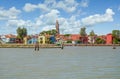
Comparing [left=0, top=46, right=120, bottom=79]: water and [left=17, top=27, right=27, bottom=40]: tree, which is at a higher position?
[left=17, top=27, right=27, bottom=40]: tree

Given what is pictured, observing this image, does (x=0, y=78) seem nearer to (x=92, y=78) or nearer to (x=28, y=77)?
(x=28, y=77)

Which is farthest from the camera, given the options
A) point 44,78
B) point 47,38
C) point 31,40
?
point 31,40

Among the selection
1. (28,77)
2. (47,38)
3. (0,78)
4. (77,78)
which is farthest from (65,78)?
(47,38)

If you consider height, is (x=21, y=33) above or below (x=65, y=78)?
above

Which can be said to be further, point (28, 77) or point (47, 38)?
point (47, 38)

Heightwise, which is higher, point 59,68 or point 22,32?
point 22,32

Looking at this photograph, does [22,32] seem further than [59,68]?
Yes

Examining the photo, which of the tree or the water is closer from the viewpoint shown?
the water

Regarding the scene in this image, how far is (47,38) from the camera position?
180 m

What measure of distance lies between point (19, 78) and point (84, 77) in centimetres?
517

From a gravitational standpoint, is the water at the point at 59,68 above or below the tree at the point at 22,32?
below

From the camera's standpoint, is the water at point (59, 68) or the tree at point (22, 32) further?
the tree at point (22, 32)

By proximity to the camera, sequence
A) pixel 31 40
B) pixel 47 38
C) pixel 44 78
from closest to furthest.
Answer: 1. pixel 44 78
2. pixel 47 38
3. pixel 31 40

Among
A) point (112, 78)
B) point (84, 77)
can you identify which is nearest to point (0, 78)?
point (84, 77)
